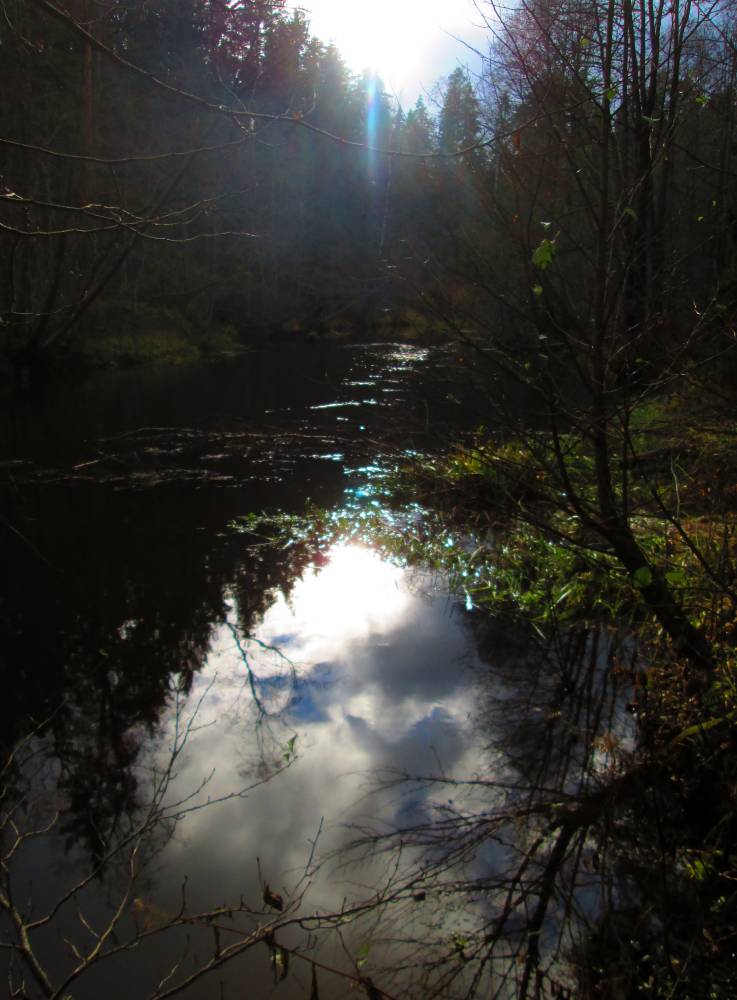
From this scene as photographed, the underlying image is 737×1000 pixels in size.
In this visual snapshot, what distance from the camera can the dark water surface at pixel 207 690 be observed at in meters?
3.22

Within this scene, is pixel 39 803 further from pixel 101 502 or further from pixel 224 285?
pixel 224 285

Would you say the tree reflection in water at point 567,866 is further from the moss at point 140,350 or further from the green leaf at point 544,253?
the moss at point 140,350

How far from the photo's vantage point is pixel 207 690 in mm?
4824

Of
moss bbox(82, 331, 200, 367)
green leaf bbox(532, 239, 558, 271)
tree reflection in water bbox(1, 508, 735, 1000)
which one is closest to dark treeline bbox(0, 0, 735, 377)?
green leaf bbox(532, 239, 558, 271)

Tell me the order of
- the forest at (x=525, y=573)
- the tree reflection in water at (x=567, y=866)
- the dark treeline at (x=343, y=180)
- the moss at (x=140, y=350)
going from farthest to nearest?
the moss at (x=140, y=350) → the dark treeline at (x=343, y=180) → the forest at (x=525, y=573) → the tree reflection in water at (x=567, y=866)

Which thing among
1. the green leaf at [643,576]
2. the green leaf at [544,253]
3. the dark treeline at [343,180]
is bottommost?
the green leaf at [643,576]

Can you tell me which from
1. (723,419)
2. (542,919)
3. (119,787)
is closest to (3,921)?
(119,787)

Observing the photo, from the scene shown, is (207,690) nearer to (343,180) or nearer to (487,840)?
(487,840)

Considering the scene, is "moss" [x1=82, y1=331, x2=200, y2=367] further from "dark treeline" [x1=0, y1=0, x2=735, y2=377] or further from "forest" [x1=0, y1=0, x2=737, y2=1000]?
"forest" [x1=0, y1=0, x2=737, y2=1000]

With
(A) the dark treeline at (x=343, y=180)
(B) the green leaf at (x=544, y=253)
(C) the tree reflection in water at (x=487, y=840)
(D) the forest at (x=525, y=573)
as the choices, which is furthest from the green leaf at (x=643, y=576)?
(B) the green leaf at (x=544, y=253)

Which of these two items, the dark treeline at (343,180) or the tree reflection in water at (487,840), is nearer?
the tree reflection in water at (487,840)

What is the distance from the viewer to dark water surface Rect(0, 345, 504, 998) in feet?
10.6

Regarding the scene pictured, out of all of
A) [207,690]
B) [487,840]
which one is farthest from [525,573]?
[487,840]

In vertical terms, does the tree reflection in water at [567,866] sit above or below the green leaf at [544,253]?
below
